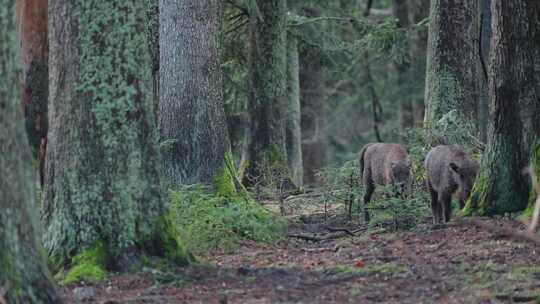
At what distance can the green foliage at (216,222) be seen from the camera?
41.8ft

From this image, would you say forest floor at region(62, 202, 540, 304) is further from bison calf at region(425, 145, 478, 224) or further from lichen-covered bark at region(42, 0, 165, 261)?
bison calf at region(425, 145, 478, 224)

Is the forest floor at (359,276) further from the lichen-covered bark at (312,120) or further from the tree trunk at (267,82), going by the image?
the lichen-covered bark at (312,120)

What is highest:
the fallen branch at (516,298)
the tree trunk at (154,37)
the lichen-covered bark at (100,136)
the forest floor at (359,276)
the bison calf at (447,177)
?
the tree trunk at (154,37)

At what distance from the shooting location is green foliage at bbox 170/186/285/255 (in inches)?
501

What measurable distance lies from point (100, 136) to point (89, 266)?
1.32 metres

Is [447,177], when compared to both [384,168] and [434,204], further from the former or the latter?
[384,168]

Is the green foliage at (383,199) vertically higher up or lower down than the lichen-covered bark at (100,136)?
lower down

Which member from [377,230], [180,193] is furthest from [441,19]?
[180,193]

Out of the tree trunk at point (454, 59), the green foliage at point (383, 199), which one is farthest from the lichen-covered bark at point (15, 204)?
the tree trunk at point (454, 59)

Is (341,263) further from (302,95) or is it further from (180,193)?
(302,95)

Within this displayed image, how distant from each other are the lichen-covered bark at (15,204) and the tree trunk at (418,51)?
85.4 feet

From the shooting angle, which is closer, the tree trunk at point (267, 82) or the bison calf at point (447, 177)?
the bison calf at point (447, 177)

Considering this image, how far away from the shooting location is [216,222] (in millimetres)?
13211

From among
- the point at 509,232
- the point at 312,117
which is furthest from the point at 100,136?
the point at 312,117
